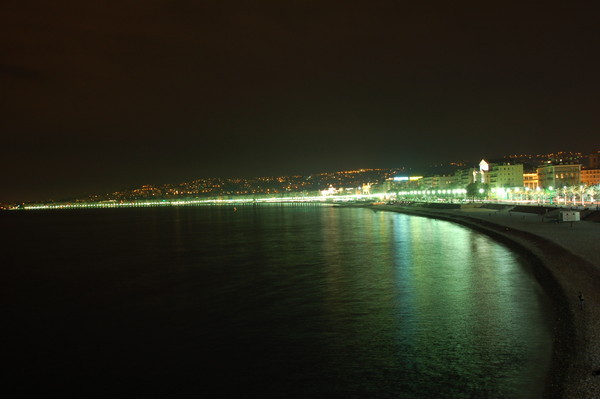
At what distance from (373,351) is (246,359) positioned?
7.52 ft

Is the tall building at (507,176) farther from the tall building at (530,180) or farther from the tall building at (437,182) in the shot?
the tall building at (437,182)

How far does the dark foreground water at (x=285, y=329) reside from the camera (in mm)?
8047

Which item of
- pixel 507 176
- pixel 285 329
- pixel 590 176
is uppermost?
pixel 507 176

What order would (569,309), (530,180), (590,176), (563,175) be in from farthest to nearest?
(530,180), (590,176), (563,175), (569,309)

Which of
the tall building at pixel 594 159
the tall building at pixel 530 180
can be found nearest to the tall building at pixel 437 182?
the tall building at pixel 530 180

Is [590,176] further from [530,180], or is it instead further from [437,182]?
[437,182]

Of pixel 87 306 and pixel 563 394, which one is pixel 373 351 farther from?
pixel 87 306

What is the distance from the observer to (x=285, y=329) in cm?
1105

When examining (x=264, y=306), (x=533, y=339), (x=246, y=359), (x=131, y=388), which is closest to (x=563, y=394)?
(x=533, y=339)

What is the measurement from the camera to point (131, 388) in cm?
815

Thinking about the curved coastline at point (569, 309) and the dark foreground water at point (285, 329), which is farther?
the dark foreground water at point (285, 329)

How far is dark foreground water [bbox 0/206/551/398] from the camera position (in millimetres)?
8047

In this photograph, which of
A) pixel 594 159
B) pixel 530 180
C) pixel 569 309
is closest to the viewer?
pixel 569 309

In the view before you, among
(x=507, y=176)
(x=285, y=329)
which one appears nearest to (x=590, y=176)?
(x=507, y=176)
